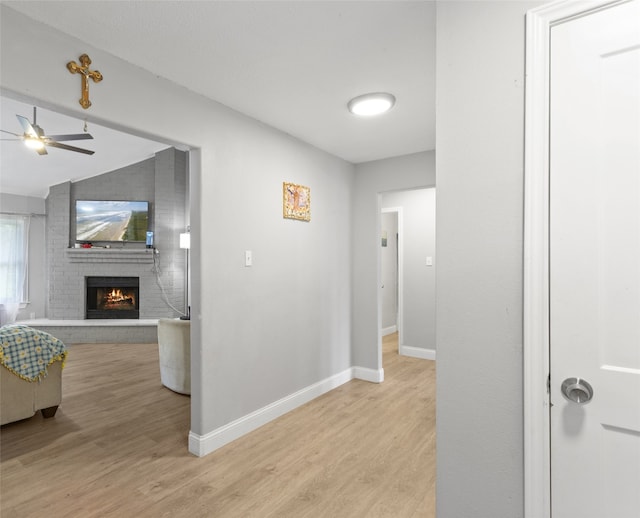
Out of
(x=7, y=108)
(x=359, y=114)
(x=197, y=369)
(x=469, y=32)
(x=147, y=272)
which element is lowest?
(x=197, y=369)

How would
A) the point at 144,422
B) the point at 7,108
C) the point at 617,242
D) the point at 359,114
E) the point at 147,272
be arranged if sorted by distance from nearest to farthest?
the point at 617,242 < the point at 359,114 < the point at 144,422 < the point at 7,108 < the point at 147,272

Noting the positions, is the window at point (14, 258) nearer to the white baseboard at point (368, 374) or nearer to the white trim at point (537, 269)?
the white baseboard at point (368, 374)

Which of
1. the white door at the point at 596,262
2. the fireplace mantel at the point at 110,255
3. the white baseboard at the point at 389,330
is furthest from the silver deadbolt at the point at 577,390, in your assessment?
the fireplace mantel at the point at 110,255

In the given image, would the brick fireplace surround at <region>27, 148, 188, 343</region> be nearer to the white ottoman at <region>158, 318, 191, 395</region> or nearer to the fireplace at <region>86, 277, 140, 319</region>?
the fireplace at <region>86, 277, 140, 319</region>

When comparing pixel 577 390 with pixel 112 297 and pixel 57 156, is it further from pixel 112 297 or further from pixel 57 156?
pixel 112 297

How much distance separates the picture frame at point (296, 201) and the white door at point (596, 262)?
2286 millimetres

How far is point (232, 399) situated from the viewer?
263 centimetres

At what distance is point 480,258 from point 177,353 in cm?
322

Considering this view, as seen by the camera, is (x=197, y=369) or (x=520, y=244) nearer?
(x=520, y=244)

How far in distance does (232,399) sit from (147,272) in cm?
422

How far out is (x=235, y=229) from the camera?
2678 millimetres

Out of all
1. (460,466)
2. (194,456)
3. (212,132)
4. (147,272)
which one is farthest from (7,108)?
(460,466)

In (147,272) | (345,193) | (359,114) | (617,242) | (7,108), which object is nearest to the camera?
(617,242)

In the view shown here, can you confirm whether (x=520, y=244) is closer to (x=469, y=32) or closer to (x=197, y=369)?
(x=469, y=32)
